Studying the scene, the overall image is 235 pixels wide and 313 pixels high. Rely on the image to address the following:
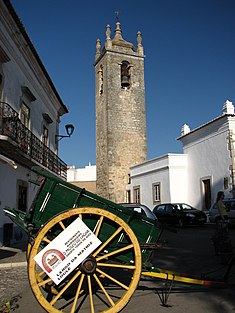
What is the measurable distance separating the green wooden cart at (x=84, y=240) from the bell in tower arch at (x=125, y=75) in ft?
94.0

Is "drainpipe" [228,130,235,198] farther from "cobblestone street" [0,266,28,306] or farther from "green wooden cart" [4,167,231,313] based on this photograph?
"green wooden cart" [4,167,231,313]

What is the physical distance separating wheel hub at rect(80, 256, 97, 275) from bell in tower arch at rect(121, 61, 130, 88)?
2931cm

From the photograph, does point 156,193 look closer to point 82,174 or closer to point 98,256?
point 98,256

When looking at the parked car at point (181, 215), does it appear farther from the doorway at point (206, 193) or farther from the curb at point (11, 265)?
the curb at point (11, 265)

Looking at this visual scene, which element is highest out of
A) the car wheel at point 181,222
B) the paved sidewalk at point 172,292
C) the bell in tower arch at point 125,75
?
the bell in tower arch at point 125,75

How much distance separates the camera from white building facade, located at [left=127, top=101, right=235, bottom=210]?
19.6 metres

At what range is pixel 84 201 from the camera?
13.1ft

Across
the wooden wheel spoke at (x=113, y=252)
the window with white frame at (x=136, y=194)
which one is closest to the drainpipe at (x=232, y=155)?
the window with white frame at (x=136, y=194)

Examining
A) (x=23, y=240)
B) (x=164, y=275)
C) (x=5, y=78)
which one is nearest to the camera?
(x=164, y=275)

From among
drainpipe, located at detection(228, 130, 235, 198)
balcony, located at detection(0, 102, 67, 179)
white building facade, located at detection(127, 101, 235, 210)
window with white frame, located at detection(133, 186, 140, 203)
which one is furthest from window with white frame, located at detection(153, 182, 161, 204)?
balcony, located at detection(0, 102, 67, 179)

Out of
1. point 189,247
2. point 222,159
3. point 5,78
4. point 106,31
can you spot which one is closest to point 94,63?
point 106,31

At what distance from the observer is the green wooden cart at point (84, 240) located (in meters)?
3.49

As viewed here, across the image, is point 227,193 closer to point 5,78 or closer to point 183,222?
point 183,222

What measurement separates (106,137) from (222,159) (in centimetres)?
1245
